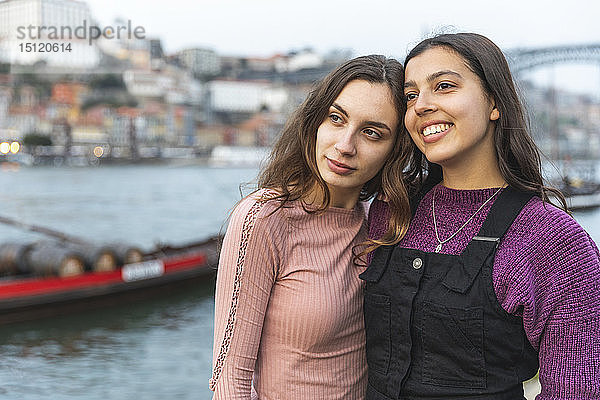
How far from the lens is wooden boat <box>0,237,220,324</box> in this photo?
23.2ft

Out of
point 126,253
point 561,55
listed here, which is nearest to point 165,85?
point 561,55

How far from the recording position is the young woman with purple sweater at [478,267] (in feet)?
2.90

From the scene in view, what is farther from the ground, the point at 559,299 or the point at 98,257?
the point at 559,299

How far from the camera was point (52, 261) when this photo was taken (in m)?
7.27

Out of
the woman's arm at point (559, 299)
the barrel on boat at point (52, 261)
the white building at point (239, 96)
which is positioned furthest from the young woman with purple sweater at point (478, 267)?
the white building at point (239, 96)

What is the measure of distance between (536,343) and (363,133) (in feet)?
1.38

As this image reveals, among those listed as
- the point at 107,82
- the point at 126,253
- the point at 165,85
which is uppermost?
the point at 107,82

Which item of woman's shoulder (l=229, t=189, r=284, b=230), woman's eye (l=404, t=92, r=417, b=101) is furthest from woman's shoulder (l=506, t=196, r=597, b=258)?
woman's shoulder (l=229, t=189, r=284, b=230)

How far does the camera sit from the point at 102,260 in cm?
770

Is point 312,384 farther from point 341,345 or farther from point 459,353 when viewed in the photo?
point 459,353

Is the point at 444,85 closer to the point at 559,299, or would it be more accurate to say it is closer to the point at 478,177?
the point at 478,177

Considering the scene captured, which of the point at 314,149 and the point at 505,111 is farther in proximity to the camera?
the point at 314,149

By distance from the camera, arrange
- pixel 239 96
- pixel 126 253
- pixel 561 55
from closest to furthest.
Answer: pixel 126 253 < pixel 561 55 < pixel 239 96

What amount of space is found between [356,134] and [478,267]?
0.29 metres
